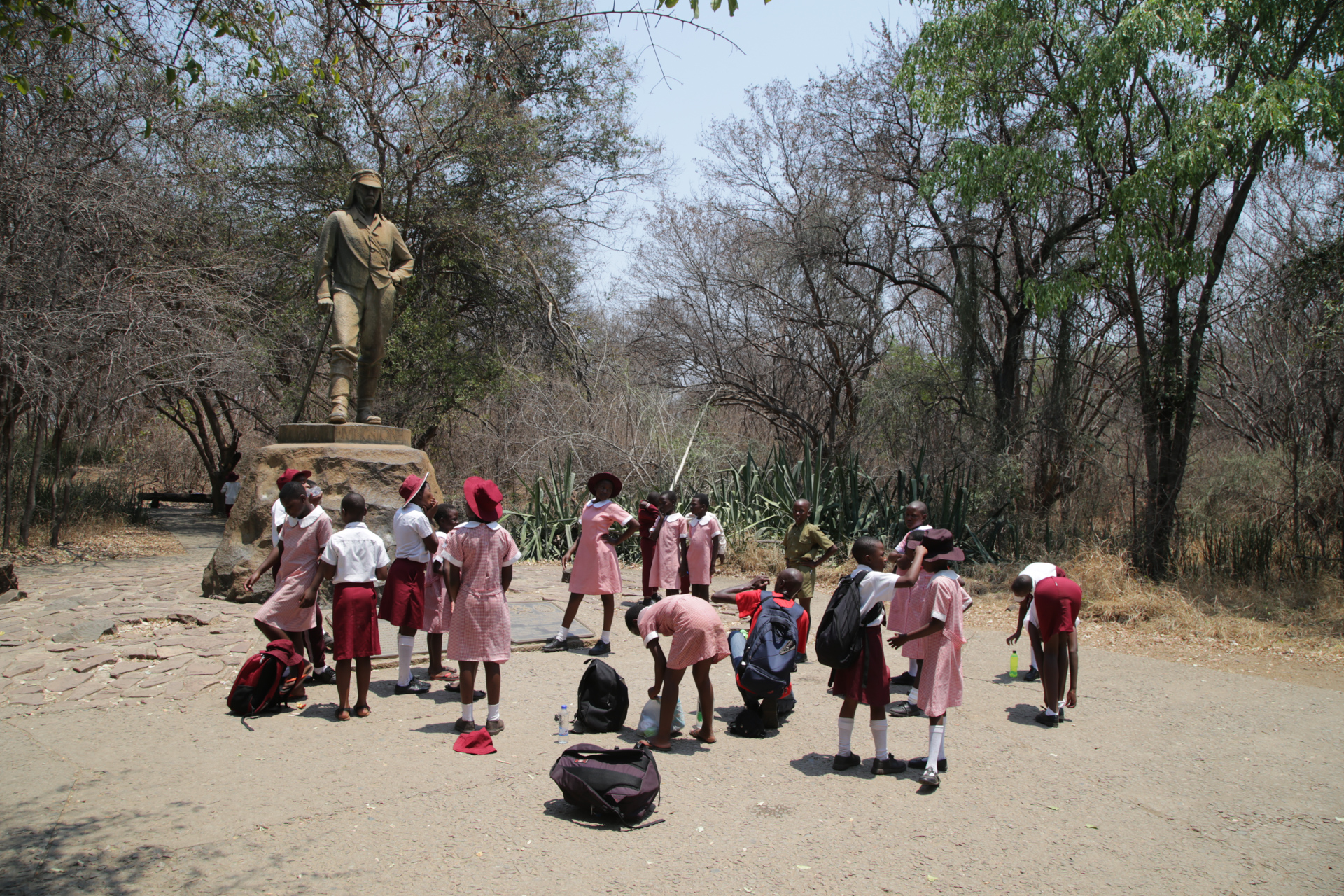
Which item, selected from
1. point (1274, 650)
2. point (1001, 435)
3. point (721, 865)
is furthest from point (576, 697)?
point (1001, 435)

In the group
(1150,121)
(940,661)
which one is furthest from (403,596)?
(1150,121)

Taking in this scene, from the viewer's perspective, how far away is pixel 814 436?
1858 centimetres

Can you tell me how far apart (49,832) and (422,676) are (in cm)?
303

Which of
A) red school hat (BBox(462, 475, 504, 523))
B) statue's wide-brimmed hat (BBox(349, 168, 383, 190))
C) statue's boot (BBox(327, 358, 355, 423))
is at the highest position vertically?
statue's wide-brimmed hat (BBox(349, 168, 383, 190))

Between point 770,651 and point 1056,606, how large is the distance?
83.1 inches

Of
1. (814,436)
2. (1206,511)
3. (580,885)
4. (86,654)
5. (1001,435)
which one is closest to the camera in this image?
(580,885)

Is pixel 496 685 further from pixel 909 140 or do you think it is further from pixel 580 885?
pixel 909 140

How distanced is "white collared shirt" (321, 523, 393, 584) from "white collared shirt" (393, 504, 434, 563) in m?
0.49

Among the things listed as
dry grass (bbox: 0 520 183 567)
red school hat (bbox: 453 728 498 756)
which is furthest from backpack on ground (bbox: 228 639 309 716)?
dry grass (bbox: 0 520 183 567)

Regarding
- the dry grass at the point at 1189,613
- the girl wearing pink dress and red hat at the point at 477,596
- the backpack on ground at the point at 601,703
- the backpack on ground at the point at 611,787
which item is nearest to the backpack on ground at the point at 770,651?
the backpack on ground at the point at 601,703

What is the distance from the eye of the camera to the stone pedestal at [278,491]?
8.27 metres

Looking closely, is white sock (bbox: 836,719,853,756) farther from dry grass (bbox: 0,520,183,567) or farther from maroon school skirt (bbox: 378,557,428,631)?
dry grass (bbox: 0,520,183,567)

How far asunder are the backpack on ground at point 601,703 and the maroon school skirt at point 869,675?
1495 mm

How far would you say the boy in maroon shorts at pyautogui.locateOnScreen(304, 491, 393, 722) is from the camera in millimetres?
5621
